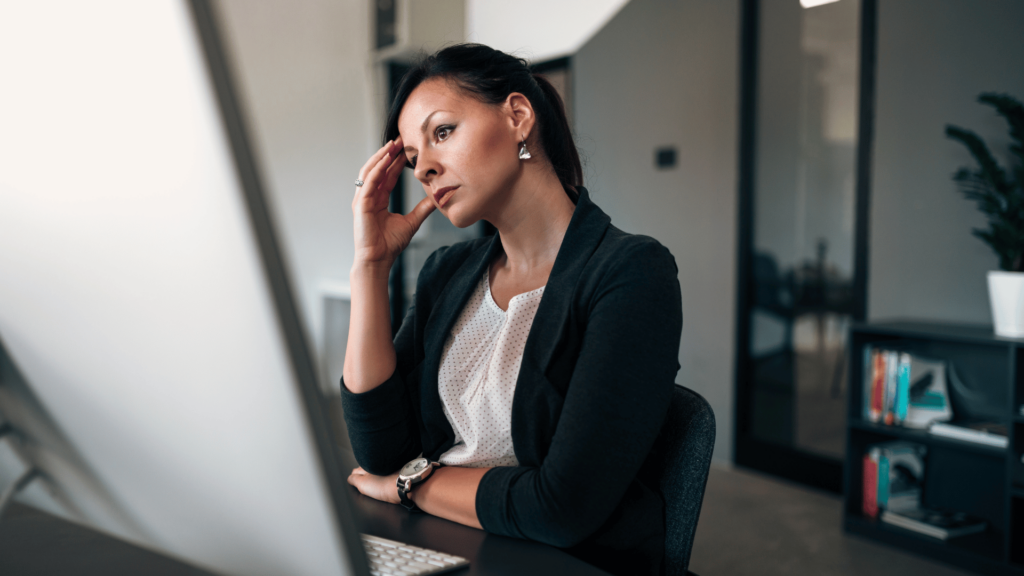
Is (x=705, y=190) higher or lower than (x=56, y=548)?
lower

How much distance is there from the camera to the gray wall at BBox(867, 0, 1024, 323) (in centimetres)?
252

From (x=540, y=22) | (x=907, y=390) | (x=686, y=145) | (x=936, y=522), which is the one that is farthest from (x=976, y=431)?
(x=540, y=22)

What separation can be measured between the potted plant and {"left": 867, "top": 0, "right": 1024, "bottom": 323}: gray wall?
0.18 meters

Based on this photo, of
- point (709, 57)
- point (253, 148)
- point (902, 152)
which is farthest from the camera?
point (709, 57)

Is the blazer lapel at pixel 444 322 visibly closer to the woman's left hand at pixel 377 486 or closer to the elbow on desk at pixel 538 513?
the woman's left hand at pixel 377 486

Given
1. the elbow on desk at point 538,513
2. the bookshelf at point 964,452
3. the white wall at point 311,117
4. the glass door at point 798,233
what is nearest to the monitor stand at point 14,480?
the elbow on desk at point 538,513

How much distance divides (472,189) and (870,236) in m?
2.47

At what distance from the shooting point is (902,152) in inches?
110

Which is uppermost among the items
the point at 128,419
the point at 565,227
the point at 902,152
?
the point at 128,419

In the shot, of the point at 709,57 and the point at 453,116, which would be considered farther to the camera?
the point at 709,57

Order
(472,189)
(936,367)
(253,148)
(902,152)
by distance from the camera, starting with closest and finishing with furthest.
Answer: (253,148)
(472,189)
(936,367)
(902,152)

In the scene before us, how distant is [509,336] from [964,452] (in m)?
2.40

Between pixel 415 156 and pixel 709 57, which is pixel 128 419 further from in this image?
pixel 709 57

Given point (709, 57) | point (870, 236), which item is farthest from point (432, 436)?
point (709, 57)
